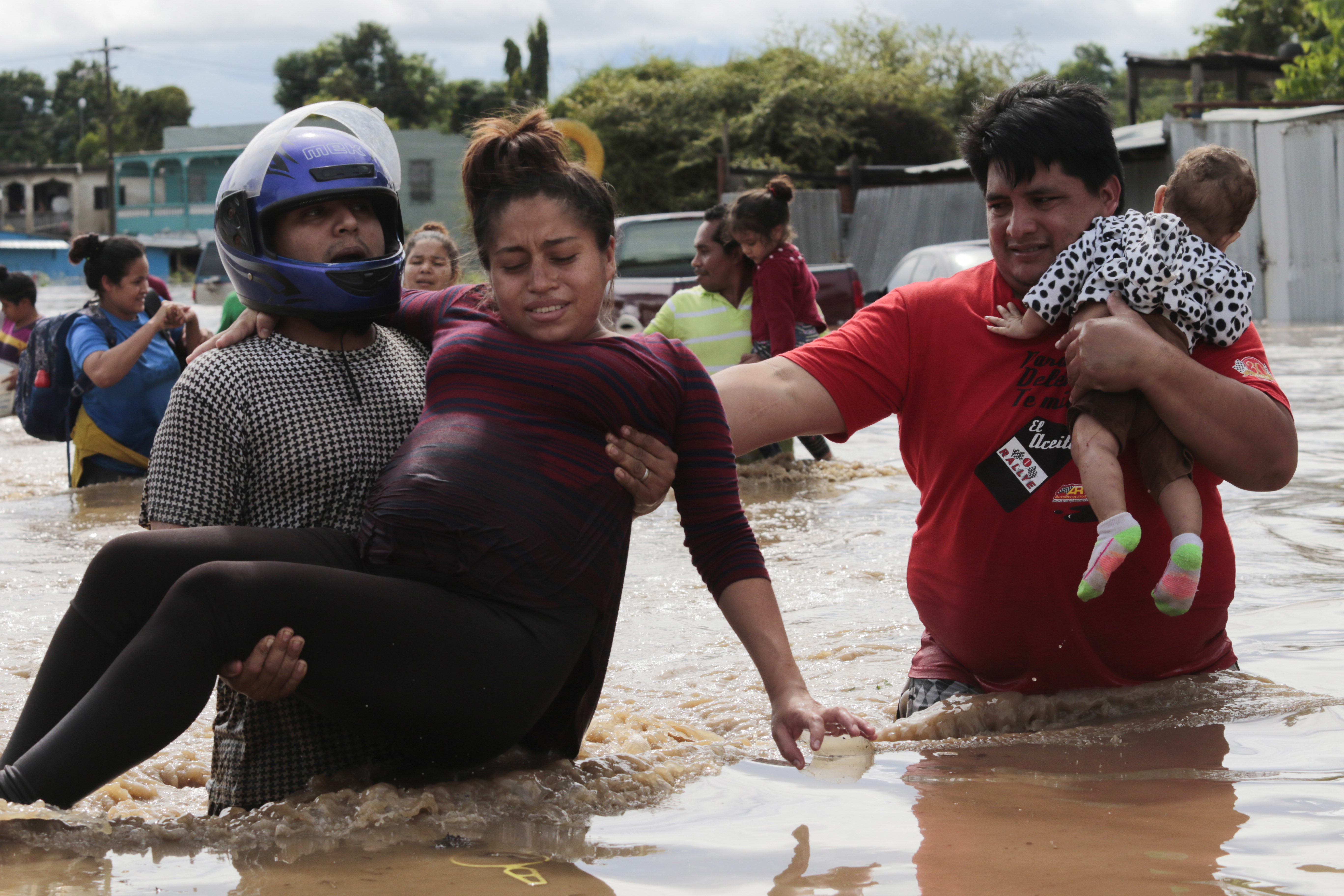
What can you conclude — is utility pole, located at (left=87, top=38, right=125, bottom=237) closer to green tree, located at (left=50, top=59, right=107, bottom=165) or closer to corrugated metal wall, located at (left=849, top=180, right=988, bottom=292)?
green tree, located at (left=50, top=59, right=107, bottom=165)

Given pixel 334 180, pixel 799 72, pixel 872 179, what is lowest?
pixel 334 180

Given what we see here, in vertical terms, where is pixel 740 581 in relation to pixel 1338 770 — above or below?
above

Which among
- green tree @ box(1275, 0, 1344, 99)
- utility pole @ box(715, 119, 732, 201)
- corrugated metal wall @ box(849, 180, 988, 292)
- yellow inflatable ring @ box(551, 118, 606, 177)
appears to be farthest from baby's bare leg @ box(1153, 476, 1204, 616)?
green tree @ box(1275, 0, 1344, 99)

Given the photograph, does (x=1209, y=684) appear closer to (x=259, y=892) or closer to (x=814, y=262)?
(x=259, y=892)

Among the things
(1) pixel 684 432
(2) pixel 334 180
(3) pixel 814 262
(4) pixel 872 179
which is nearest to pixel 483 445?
(1) pixel 684 432

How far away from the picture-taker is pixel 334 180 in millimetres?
2895

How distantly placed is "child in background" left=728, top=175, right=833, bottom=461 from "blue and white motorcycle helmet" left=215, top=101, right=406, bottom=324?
5849 millimetres

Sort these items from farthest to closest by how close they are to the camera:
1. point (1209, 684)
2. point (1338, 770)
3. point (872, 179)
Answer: point (872, 179), point (1209, 684), point (1338, 770)

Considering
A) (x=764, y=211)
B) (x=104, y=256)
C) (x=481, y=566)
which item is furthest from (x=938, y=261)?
(x=481, y=566)

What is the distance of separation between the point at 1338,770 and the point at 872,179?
2420 centimetres

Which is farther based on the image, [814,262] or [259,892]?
[814,262]

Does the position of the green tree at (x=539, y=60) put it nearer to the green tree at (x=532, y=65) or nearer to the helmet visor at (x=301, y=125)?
the green tree at (x=532, y=65)

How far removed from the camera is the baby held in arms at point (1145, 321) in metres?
3.10

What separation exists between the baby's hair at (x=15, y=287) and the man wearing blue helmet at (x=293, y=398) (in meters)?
9.51
